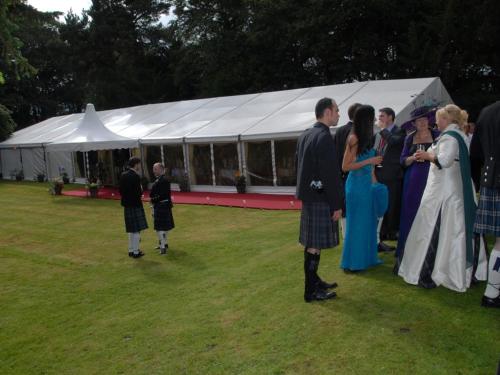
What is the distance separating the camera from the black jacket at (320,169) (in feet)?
12.9

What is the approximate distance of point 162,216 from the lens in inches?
289

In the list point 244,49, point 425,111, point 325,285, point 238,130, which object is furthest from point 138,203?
point 244,49

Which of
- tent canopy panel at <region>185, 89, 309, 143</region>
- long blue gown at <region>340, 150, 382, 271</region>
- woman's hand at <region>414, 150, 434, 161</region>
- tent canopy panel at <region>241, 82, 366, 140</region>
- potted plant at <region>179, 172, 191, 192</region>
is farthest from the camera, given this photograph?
potted plant at <region>179, 172, 191, 192</region>

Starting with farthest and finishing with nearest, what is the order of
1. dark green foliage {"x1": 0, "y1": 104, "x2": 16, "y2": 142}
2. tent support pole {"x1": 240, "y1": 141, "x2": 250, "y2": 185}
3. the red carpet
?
dark green foliage {"x1": 0, "y1": 104, "x2": 16, "y2": 142}, tent support pole {"x1": 240, "y1": 141, "x2": 250, "y2": 185}, the red carpet

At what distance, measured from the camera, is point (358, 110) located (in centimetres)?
450

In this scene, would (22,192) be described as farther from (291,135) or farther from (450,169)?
(450,169)

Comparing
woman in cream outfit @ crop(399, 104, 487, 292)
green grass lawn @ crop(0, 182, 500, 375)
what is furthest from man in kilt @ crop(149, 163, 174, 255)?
woman in cream outfit @ crop(399, 104, 487, 292)

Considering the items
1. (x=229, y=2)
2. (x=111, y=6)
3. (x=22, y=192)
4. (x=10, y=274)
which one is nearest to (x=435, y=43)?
(x=229, y=2)

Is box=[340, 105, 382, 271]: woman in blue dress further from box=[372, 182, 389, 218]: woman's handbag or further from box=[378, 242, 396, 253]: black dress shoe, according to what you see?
box=[378, 242, 396, 253]: black dress shoe

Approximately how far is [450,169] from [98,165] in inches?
649

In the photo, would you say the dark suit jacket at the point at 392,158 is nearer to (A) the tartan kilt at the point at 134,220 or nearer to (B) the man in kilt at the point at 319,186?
(B) the man in kilt at the point at 319,186

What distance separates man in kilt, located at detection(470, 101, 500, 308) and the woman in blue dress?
100 cm

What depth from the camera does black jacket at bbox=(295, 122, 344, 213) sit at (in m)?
3.95

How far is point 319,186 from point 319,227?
0.38m
